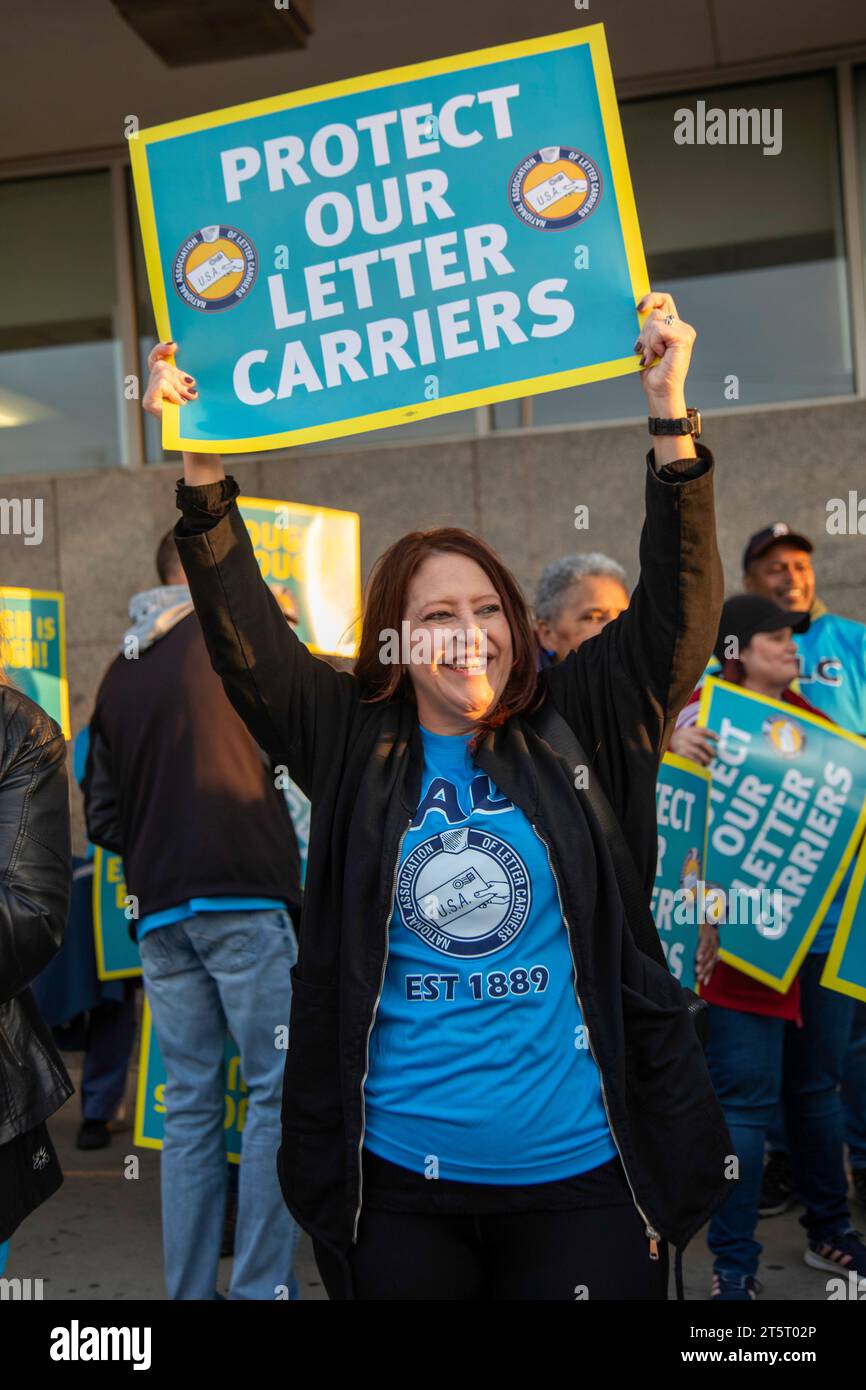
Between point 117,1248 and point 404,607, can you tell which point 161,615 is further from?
point 117,1248

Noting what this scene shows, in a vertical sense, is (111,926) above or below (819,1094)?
above

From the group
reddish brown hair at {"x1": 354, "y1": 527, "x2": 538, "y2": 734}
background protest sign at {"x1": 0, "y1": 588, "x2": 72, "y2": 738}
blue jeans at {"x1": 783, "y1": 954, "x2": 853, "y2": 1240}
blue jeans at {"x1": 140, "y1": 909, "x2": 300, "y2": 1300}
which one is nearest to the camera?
reddish brown hair at {"x1": 354, "y1": 527, "x2": 538, "y2": 734}

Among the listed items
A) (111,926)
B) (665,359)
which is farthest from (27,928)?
(111,926)

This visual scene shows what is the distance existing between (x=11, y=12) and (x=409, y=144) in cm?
514

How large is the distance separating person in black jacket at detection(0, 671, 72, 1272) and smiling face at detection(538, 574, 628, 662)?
180 centimetres

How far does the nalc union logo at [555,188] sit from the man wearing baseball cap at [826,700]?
86.5 inches

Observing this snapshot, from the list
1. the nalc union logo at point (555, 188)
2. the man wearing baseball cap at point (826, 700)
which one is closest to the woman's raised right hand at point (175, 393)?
the nalc union logo at point (555, 188)

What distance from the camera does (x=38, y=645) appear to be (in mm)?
4770

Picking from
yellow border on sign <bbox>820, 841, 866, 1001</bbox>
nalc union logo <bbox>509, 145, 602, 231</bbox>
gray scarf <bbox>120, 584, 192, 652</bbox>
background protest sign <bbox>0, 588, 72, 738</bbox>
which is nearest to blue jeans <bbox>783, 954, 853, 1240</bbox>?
yellow border on sign <bbox>820, 841, 866, 1001</bbox>

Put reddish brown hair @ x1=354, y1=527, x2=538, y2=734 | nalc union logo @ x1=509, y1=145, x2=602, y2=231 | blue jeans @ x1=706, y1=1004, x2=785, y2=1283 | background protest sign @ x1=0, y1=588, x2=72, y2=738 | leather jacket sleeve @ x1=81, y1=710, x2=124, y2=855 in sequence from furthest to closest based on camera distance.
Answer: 1. background protest sign @ x1=0, y1=588, x2=72, y2=738
2. leather jacket sleeve @ x1=81, y1=710, x2=124, y2=855
3. blue jeans @ x1=706, y1=1004, x2=785, y2=1283
4. nalc union logo @ x1=509, y1=145, x2=602, y2=231
5. reddish brown hair @ x1=354, y1=527, x2=538, y2=734

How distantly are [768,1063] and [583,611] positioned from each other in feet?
4.26

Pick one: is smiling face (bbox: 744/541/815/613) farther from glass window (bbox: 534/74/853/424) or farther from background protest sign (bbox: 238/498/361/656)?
glass window (bbox: 534/74/853/424)

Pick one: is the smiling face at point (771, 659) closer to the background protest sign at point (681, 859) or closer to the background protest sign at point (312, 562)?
the background protest sign at point (681, 859)

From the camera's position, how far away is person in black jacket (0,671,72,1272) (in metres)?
2.24
